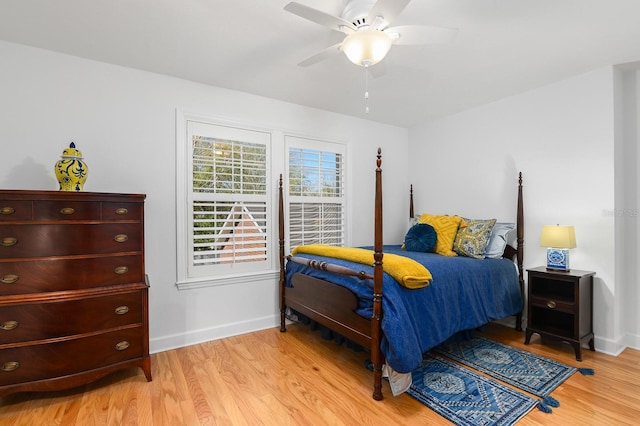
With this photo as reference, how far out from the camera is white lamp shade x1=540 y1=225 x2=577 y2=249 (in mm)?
2695

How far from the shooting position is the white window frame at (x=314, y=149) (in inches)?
137

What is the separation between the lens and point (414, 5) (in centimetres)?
185

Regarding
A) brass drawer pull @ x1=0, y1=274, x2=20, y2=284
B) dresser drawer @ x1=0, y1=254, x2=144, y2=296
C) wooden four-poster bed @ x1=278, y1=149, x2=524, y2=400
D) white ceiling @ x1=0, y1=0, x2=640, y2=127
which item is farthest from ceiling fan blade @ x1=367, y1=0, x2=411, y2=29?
brass drawer pull @ x1=0, y1=274, x2=20, y2=284

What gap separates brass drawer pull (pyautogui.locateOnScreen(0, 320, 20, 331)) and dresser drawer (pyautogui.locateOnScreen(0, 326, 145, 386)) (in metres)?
0.12

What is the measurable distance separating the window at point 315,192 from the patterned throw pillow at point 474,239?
1.31 meters

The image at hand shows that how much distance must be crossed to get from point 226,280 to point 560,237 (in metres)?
2.99

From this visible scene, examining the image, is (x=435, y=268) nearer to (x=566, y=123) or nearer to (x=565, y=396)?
(x=565, y=396)

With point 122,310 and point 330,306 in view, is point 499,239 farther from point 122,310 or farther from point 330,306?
point 122,310

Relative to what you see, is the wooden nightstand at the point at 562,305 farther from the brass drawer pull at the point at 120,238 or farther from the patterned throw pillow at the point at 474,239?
the brass drawer pull at the point at 120,238

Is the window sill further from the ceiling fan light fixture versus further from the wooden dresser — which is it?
the ceiling fan light fixture

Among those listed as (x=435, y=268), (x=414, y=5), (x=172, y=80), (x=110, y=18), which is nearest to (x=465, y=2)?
(x=414, y=5)

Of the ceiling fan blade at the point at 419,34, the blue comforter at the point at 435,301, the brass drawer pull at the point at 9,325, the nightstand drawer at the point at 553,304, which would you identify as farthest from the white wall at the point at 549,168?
the brass drawer pull at the point at 9,325

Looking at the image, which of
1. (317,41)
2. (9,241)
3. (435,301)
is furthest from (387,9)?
(9,241)

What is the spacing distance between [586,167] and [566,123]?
451 millimetres
